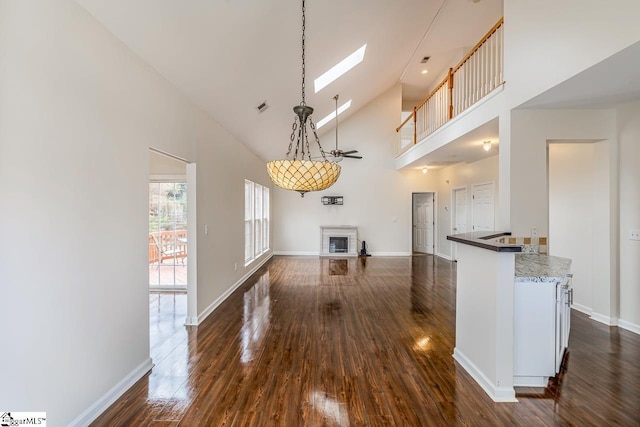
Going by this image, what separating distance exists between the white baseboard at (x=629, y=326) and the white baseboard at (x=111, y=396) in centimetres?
508

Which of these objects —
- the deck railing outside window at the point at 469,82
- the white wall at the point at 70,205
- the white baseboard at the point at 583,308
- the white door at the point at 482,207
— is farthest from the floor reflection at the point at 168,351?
the white door at the point at 482,207

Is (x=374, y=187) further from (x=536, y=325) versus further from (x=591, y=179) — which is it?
(x=536, y=325)

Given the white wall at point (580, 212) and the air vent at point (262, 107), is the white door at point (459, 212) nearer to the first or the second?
the white wall at point (580, 212)

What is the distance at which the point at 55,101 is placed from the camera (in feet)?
5.43

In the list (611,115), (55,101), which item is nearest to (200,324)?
(55,101)

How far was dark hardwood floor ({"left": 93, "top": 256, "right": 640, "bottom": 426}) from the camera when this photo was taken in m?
1.96

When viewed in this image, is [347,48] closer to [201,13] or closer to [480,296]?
[201,13]

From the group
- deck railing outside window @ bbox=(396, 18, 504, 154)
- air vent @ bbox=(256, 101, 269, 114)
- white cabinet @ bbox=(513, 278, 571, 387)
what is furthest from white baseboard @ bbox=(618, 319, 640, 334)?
air vent @ bbox=(256, 101, 269, 114)

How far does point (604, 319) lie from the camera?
353cm

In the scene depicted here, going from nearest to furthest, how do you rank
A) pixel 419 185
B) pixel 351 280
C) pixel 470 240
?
pixel 470 240
pixel 351 280
pixel 419 185

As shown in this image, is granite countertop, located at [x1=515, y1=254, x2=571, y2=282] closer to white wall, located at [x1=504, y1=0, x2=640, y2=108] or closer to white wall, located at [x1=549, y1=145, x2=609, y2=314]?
white wall, located at [x1=549, y1=145, x2=609, y2=314]

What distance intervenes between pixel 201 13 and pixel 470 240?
287 centimetres

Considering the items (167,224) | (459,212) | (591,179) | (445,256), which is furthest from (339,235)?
(591,179)

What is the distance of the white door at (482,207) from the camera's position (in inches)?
244
